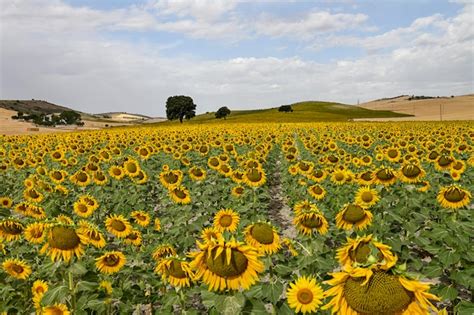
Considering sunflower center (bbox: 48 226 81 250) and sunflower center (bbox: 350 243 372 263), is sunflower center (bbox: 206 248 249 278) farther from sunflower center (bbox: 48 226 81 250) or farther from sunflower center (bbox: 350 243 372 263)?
sunflower center (bbox: 48 226 81 250)

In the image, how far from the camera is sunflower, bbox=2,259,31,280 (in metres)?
5.00

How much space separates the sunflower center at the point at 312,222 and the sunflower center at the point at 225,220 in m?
1.11

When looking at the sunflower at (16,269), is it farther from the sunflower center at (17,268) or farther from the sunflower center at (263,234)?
the sunflower center at (263,234)

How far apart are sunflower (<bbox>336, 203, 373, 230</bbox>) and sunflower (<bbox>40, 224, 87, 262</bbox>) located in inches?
130

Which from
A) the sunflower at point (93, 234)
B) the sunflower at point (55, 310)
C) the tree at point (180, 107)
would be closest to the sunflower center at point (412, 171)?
the sunflower at point (93, 234)

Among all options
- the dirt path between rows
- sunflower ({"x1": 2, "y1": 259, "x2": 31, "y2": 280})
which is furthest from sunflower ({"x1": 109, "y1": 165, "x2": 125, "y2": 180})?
sunflower ({"x1": 2, "y1": 259, "x2": 31, "y2": 280})

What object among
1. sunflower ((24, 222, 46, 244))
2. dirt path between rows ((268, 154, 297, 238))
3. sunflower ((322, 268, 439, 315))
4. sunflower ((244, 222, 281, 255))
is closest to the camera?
sunflower ((322, 268, 439, 315))

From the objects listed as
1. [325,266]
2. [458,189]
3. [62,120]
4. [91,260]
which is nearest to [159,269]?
[91,260]

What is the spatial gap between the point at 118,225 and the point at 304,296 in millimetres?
3635

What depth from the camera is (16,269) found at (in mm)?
5078

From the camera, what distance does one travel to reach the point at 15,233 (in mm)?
5234

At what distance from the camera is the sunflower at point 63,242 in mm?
3934

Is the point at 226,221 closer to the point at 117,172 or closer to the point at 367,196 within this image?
the point at 367,196

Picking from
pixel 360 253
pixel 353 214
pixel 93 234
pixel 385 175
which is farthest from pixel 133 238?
pixel 385 175
